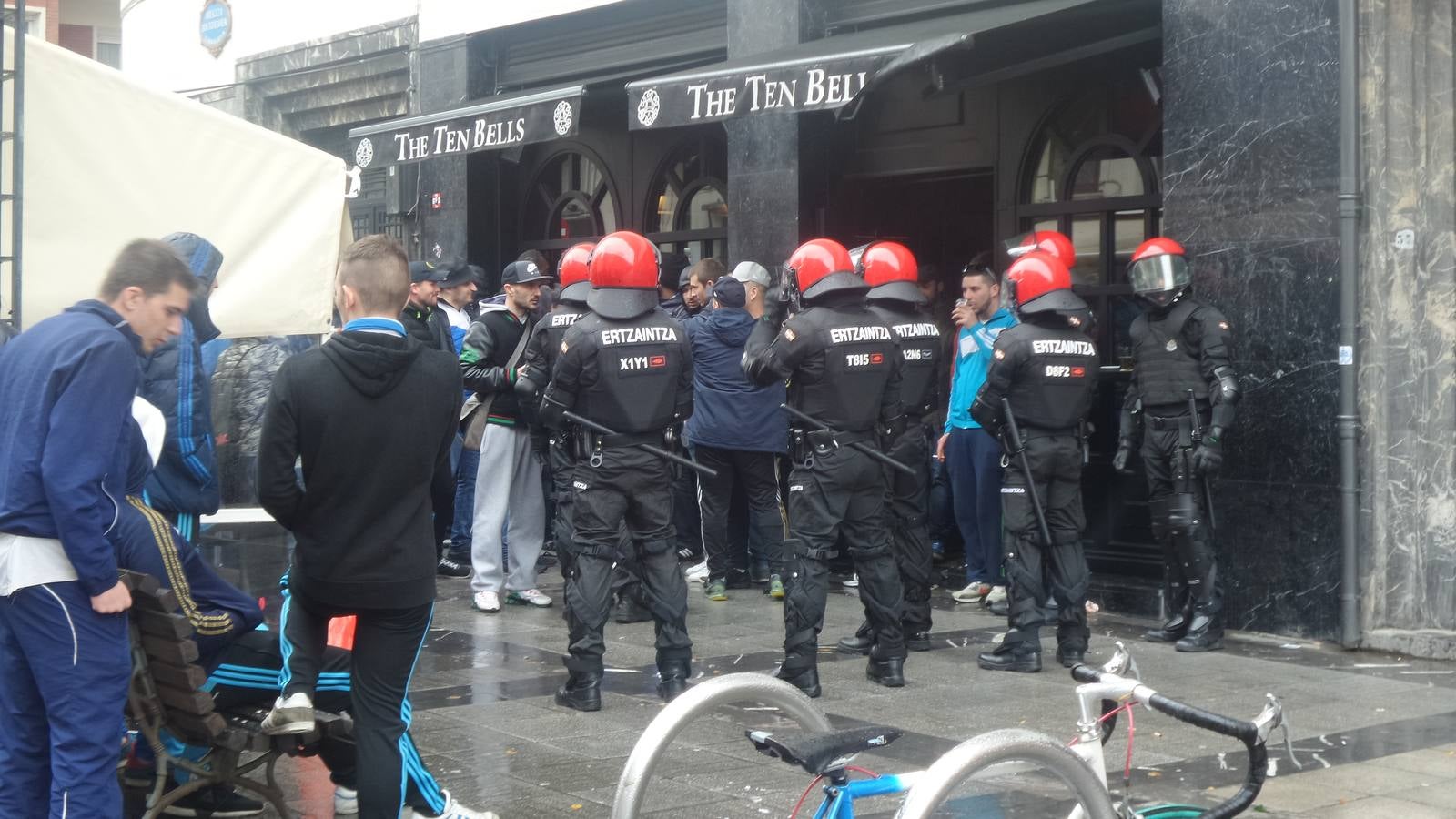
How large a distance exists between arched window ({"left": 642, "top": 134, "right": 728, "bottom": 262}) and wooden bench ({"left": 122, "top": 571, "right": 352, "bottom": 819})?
834cm

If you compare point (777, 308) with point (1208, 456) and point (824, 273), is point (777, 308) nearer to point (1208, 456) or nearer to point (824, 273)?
point (824, 273)

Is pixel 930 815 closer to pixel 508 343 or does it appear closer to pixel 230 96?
pixel 508 343

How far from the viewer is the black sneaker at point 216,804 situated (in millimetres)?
5246

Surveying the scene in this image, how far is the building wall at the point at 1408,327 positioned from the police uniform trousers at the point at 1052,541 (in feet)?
5.20

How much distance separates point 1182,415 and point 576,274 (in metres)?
3.18

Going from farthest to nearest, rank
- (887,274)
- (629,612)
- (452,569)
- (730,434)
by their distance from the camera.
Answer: (452,569) < (730,434) < (629,612) < (887,274)

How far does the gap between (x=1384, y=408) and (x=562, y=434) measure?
4.15m

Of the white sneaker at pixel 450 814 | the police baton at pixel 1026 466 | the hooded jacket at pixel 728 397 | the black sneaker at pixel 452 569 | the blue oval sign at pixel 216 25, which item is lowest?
the white sneaker at pixel 450 814

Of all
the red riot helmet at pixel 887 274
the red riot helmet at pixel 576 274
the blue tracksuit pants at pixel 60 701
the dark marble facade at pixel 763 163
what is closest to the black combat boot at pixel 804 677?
the red riot helmet at pixel 887 274

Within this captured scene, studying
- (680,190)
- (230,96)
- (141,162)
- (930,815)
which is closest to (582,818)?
(930,815)

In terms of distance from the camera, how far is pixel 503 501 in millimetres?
9531

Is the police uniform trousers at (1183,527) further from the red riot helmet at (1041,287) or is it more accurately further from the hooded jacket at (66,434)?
the hooded jacket at (66,434)

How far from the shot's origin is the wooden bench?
15.1 ft

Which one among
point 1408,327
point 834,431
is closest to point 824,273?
point 834,431
